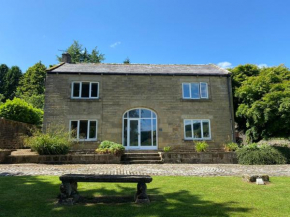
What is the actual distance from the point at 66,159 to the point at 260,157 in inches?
433

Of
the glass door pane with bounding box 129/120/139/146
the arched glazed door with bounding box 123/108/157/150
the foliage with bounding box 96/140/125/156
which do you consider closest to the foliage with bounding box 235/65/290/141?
the arched glazed door with bounding box 123/108/157/150

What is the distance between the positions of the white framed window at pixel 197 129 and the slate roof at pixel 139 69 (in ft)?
11.9

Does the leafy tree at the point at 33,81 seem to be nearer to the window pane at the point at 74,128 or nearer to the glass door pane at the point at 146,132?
the window pane at the point at 74,128

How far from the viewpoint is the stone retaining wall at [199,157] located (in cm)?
1290

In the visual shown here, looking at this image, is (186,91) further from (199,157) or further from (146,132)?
(199,157)

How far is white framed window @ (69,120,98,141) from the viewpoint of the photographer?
15084mm

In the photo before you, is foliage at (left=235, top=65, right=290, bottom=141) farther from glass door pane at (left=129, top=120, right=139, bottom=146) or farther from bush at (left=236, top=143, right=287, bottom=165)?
glass door pane at (left=129, top=120, right=139, bottom=146)

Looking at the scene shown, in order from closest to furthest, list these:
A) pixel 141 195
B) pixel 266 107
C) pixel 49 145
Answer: pixel 141 195 < pixel 49 145 < pixel 266 107

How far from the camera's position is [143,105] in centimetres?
1573

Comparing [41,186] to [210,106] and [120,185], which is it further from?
[210,106]

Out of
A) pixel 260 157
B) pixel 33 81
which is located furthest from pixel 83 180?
pixel 33 81

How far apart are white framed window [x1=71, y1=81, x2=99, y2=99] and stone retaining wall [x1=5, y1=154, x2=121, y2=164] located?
5101mm

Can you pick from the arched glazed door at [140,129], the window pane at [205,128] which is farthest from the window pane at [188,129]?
the arched glazed door at [140,129]

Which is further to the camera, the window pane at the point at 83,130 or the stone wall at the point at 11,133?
the window pane at the point at 83,130
